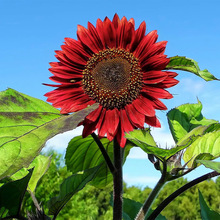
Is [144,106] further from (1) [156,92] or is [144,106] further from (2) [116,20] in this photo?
(2) [116,20]

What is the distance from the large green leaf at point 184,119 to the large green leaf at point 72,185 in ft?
0.90

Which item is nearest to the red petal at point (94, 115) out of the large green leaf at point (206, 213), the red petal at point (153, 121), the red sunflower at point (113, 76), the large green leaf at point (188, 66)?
the red sunflower at point (113, 76)

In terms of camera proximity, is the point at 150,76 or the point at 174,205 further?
the point at 174,205

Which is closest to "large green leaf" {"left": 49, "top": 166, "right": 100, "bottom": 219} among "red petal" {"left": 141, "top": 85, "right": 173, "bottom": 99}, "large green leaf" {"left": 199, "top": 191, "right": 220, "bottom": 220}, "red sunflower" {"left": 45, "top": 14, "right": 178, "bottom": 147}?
"red sunflower" {"left": 45, "top": 14, "right": 178, "bottom": 147}

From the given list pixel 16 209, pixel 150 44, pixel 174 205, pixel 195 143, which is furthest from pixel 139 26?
pixel 174 205

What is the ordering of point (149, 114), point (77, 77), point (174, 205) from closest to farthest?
point (149, 114), point (77, 77), point (174, 205)

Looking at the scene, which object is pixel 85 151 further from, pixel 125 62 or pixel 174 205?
pixel 174 205

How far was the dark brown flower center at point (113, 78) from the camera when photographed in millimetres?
950

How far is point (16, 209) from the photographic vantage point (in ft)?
3.28

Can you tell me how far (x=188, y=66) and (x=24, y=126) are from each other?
430mm

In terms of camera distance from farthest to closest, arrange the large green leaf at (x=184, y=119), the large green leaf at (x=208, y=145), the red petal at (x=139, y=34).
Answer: the large green leaf at (x=184, y=119), the red petal at (x=139, y=34), the large green leaf at (x=208, y=145)

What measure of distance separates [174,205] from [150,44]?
10.5m

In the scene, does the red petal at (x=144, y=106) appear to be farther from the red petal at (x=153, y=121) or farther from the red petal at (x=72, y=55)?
the red petal at (x=72, y=55)

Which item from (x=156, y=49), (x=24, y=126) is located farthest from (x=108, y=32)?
(x=24, y=126)
